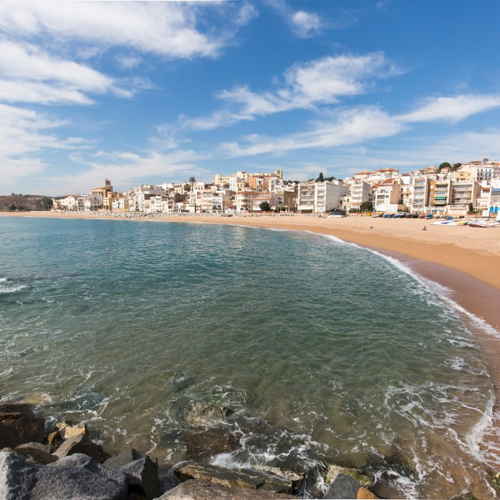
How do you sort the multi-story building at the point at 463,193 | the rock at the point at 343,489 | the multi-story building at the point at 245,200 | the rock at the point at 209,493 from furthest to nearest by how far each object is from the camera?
→ the multi-story building at the point at 245,200 < the multi-story building at the point at 463,193 < the rock at the point at 343,489 < the rock at the point at 209,493

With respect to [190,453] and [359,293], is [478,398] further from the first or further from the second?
[359,293]

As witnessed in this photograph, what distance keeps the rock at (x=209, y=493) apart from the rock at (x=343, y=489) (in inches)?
24.6

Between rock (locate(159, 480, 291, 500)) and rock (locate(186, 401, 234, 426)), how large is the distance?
90.9 inches

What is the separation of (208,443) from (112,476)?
7.29 feet

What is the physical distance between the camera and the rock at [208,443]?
538cm

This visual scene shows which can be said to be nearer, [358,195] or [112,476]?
[112,476]

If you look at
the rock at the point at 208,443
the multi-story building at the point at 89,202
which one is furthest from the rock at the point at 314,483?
the multi-story building at the point at 89,202

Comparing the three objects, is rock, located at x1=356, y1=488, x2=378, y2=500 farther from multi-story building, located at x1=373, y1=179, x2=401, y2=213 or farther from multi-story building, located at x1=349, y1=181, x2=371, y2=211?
multi-story building, located at x1=349, y1=181, x2=371, y2=211

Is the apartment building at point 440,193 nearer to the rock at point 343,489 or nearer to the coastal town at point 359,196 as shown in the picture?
the coastal town at point 359,196

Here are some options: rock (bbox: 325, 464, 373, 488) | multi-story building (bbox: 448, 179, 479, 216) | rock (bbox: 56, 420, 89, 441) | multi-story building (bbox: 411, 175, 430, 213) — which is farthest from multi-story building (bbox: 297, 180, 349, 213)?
rock (bbox: 56, 420, 89, 441)

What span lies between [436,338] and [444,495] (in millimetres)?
6301

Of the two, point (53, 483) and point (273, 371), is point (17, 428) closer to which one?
point (53, 483)

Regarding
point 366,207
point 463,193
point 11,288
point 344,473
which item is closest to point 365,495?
point 344,473

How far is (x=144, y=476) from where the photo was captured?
3.98 meters
